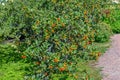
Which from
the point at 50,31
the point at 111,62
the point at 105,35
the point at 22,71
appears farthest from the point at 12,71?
the point at 105,35

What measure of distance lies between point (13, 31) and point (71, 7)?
1.89 m

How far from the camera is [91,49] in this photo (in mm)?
9109

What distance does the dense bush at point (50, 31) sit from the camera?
841cm

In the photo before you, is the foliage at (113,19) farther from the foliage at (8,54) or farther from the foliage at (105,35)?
the foliage at (8,54)

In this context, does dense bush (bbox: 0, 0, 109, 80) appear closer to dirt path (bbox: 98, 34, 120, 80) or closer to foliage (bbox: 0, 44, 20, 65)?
foliage (bbox: 0, 44, 20, 65)

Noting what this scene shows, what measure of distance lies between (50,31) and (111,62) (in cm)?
324

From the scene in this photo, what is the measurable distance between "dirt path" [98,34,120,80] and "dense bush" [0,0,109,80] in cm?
121

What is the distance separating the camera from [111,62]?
446 inches

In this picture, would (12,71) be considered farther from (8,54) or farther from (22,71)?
(8,54)

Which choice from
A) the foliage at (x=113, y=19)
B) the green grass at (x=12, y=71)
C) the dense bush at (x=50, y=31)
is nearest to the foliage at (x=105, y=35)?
the foliage at (x=113, y=19)

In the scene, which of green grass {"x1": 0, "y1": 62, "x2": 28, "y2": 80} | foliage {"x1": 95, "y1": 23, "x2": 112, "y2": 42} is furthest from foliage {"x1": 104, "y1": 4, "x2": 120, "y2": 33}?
green grass {"x1": 0, "y1": 62, "x2": 28, "y2": 80}

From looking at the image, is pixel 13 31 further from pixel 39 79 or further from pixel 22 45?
pixel 39 79

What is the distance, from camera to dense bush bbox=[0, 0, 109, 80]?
8414 millimetres

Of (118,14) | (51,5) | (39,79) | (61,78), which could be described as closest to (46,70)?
(39,79)
